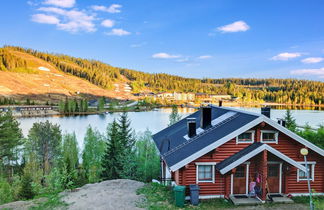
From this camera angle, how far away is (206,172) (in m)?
13.8

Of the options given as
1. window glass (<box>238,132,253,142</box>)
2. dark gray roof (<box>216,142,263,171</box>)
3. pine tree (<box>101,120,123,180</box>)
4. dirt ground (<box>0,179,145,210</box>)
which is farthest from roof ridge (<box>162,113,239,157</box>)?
pine tree (<box>101,120,123,180</box>)

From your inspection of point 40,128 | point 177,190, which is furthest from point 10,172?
point 177,190

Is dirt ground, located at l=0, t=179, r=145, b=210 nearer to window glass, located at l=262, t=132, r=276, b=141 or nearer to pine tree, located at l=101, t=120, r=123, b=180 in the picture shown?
window glass, located at l=262, t=132, r=276, b=141

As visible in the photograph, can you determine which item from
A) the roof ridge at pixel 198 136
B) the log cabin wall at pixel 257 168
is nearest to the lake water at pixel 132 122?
the roof ridge at pixel 198 136

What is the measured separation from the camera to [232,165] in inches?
500

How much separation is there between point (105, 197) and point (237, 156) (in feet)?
24.7

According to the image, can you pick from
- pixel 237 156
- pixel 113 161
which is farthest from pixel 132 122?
pixel 237 156

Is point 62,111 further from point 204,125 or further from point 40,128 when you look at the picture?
point 204,125

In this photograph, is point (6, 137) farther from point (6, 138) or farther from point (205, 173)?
point (205, 173)

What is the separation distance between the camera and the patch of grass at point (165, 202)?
12438 millimetres

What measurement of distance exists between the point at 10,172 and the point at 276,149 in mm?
37224

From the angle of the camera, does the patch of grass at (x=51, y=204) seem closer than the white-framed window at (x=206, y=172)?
Yes

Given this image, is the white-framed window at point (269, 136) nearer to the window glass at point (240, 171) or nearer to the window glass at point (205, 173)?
the window glass at point (240, 171)

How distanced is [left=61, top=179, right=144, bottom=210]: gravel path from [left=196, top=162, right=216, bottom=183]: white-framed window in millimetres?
3378
